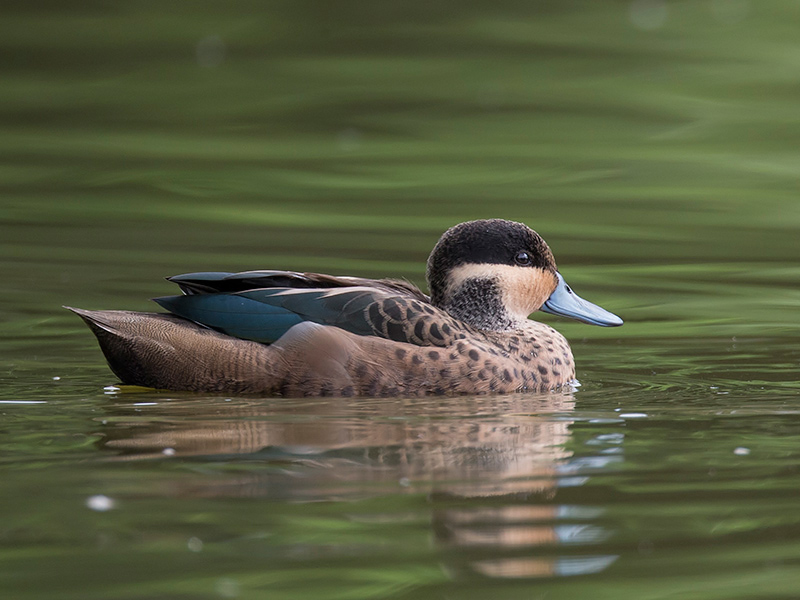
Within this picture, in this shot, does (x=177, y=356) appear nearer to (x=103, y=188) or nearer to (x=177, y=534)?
(x=177, y=534)

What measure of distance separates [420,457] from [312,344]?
5.92 ft

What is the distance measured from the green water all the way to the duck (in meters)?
0.22

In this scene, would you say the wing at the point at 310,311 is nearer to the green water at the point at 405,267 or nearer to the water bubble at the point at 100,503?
the green water at the point at 405,267

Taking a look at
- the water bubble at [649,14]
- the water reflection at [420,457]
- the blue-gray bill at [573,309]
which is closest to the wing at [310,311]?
the water reflection at [420,457]

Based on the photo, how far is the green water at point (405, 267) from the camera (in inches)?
169

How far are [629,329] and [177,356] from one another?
3322 mm

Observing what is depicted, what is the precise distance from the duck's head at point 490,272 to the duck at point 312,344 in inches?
2.7

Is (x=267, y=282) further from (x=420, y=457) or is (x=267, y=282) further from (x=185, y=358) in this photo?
(x=420, y=457)

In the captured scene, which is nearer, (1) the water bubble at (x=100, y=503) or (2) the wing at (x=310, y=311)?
(1) the water bubble at (x=100, y=503)

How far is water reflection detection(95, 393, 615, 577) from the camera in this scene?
4.38 m

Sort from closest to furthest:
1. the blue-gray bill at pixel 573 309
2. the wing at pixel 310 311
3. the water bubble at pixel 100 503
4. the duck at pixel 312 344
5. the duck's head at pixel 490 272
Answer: the water bubble at pixel 100 503, the duck at pixel 312 344, the wing at pixel 310 311, the duck's head at pixel 490 272, the blue-gray bill at pixel 573 309

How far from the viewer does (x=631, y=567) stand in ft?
13.6

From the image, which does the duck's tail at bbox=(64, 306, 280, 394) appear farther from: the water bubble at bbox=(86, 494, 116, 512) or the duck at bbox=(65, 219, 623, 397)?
the water bubble at bbox=(86, 494, 116, 512)

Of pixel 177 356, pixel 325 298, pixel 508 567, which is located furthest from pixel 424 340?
pixel 508 567
